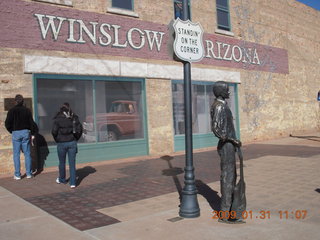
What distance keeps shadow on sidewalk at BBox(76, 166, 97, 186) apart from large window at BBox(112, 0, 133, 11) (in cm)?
536

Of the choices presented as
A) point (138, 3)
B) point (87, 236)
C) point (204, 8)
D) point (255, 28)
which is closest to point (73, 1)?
point (138, 3)

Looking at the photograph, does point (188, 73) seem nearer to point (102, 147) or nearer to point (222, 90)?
point (222, 90)

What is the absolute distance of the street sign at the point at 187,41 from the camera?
16.4 ft

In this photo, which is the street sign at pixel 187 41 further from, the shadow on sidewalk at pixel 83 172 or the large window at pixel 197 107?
the large window at pixel 197 107

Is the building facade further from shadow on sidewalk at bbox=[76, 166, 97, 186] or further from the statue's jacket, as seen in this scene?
the statue's jacket

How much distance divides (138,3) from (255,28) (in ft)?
22.8

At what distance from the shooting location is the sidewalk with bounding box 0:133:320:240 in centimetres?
437

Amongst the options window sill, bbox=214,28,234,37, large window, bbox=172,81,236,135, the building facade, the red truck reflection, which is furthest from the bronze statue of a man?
window sill, bbox=214,28,234,37

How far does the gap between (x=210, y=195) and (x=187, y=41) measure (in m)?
2.85

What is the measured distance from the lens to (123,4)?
37.9ft

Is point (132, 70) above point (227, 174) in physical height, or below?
above

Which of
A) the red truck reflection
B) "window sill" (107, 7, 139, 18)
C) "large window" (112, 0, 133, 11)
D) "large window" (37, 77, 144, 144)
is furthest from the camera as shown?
"large window" (112, 0, 133, 11)

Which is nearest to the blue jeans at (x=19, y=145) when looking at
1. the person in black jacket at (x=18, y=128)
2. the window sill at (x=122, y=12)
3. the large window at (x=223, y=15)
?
the person in black jacket at (x=18, y=128)
